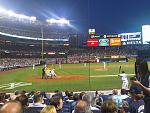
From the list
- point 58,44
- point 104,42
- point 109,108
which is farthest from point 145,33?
point 109,108

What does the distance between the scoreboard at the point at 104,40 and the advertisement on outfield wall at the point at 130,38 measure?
1.56 m

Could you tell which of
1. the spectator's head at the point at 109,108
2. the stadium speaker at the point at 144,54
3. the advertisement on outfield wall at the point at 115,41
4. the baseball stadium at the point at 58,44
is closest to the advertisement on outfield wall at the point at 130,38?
the baseball stadium at the point at 58,44

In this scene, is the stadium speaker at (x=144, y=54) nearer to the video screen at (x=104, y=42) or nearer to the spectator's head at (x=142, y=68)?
the spectator's head at (x=142, y=68)

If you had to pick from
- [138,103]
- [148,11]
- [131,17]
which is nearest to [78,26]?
[131,17]

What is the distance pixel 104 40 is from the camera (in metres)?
49.7

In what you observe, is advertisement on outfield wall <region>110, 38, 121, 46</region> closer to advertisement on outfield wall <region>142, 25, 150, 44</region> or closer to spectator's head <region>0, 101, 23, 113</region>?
advertisement on outfield wall <region>142, 25, 150, 44</region>

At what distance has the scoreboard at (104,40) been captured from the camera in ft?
160

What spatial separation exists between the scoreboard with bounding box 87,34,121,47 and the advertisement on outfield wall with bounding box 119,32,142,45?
1565 millimetres

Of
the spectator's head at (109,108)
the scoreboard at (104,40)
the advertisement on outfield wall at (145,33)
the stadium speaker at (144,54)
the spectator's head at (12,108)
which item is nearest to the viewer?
the spectator's head at (12,108)

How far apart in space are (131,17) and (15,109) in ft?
155

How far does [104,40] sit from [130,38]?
495cm

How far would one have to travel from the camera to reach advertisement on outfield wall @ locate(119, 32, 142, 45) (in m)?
51.5

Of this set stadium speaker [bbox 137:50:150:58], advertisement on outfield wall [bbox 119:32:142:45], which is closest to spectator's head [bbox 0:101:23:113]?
stadium speaker [bbox 137:50:150:58]

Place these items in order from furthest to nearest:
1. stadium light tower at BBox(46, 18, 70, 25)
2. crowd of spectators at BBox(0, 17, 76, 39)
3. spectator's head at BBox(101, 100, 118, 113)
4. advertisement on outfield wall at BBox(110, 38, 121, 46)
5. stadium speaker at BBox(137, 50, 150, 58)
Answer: crowd of spectators at BBox(0, 17, 76, 39) → advertisement on outfield wall at BBox(110, 38, 121, 46) → stadium light tower at BBox(46, 18, 70, 25) → spectator's head at BBox(101, 100, 118, 113) → stadium speaker at BBox(137, 50, 150, 58)
